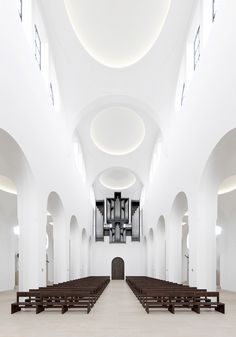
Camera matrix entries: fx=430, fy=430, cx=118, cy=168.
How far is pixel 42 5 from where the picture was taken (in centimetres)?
1459

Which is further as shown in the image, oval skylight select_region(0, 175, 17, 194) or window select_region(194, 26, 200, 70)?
oval skylight select_region(0, 175, 17, 194)

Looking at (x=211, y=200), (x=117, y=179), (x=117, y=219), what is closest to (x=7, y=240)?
(x=211, y=200)

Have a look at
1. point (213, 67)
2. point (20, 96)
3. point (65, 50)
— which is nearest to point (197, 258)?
point (213, 67)

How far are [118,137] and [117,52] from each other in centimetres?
988

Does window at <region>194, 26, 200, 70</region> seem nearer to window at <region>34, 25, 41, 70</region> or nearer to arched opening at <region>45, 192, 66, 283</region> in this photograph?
window at <region>34, 25, 41, 70</region>

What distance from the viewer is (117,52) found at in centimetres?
1822

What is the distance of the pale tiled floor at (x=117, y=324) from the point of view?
7.84 m

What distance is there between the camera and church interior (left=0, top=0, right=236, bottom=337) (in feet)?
33.3

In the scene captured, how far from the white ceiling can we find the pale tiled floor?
10.0 m

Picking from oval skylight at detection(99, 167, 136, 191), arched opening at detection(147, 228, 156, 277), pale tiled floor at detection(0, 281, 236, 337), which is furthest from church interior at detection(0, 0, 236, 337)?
oval skylight at detection(99, 167, 136, 191)

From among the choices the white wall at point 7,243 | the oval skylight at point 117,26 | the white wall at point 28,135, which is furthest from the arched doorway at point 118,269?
the oval skylight at point 117,26

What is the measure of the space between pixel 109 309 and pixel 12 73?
692cm

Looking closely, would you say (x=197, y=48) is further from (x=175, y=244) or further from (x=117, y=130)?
(x=117, y=130)

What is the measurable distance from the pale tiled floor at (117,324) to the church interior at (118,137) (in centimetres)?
3
